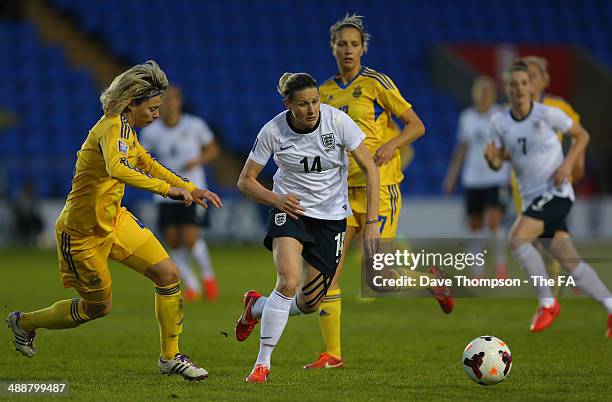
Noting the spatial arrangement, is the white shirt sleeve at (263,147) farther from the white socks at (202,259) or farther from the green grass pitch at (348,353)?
the white socks at (202,259)

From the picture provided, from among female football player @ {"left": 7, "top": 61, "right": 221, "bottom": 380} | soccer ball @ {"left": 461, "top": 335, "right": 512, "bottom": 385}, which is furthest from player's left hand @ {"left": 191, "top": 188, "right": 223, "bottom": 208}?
soccer ball @ {"left": 461, "top": 335, "right": 512, "bottom": 385}

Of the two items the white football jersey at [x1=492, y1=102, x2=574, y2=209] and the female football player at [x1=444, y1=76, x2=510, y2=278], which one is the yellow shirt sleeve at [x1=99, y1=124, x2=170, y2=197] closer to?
the white football jersey at [x1=492, y1=102, x2=574, y2=209]

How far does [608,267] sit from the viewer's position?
957 cm

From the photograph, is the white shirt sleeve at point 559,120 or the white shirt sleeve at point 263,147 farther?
the white shirt sleeve at point 559,120

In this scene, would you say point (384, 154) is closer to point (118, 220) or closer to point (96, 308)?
point (118, 220)

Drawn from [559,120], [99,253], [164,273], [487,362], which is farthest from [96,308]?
[559,120]

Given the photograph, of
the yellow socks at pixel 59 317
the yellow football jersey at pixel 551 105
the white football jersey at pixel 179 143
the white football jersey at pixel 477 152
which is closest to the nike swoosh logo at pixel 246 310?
the yellow socks at pixel 59 317

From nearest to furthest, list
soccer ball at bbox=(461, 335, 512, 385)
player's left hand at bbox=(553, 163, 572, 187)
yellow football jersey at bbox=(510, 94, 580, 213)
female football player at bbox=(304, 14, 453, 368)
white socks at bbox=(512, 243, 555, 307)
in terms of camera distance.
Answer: soccer ball at bbox=(461, 335, 512, 385)
female football player at bbox=(304, 14, 453, 368)
player's left hand at bbox=(553, 163, 572, 187)
white socks at bbox=(512, 243, 555, 307)
yellow football jersey at bbox=(510, 94, 580, 213)

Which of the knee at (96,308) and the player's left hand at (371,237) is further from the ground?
the player's left hand at (371,237)

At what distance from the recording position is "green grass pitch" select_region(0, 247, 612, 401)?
6.12m

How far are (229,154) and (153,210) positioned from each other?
3680 mm

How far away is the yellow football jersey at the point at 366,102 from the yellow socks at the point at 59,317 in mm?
2136

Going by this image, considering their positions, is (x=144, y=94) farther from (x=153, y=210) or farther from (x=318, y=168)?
(x=153, y=210)

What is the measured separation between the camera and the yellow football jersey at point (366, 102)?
7641 millimetres
